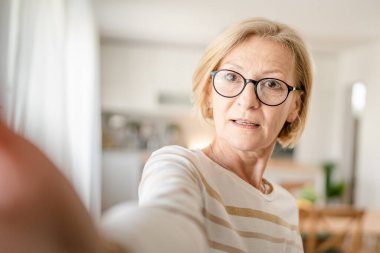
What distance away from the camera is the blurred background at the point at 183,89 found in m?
3.37

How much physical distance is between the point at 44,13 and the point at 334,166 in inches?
186

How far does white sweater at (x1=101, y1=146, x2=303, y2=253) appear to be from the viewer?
23 cm

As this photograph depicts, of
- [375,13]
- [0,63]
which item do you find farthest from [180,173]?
[375,13]

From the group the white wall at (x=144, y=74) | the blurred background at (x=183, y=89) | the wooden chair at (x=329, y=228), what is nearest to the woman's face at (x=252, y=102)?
the blurred background at (x=183, y=89)

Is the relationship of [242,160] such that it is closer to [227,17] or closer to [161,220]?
[161,220]

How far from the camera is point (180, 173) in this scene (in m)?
0.41

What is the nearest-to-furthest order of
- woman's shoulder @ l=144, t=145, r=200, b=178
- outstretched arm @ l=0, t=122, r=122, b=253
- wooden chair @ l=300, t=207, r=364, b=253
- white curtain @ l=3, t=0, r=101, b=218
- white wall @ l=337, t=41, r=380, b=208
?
outstretched arm @ l=0, t=122, r=122, b=253 → woman's shoulder @ l=144, t=145, r=200, b=178 → white curtain @ l=3, t=0, r=101, b=218 → wooden chair @ l=300, t=207, r=364, b=253 → white wall @ l=337, t=41, r=380, b=208

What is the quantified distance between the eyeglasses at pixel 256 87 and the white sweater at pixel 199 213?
87 mm

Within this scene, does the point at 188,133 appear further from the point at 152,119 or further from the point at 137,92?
the point at 137,92

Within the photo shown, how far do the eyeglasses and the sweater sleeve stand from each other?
0.15 metres

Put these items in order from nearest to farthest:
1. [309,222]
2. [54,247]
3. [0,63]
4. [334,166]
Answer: [54,247] → [0,63] → [309,222] → [334,166]

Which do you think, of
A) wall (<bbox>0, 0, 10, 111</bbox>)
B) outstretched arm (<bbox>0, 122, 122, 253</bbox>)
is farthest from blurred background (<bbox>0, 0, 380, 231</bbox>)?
outstretched arm (<bbox>0, 122, 122, 253</bbox>)

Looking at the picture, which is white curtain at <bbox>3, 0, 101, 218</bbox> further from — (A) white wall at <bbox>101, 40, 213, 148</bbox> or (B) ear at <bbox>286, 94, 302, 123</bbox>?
(A) white wall at <bbox>101, 40, 213, 148</bbox>

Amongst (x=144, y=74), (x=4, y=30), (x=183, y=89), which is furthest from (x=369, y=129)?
(x=4, y=30)
